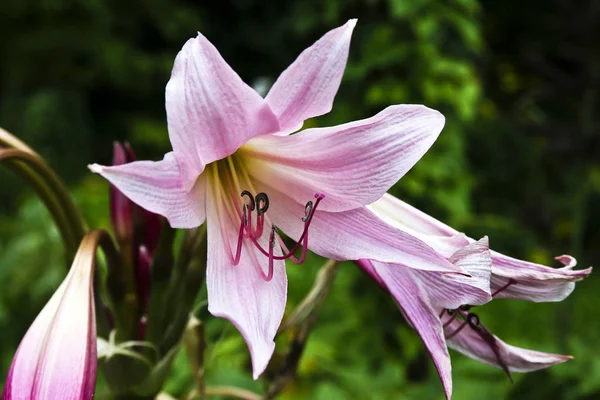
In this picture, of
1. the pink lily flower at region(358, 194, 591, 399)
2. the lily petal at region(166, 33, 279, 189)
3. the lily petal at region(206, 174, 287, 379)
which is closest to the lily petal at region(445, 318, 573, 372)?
the pink lily flower at region(358, 194, 591, 399)

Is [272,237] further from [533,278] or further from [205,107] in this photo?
[533,278]

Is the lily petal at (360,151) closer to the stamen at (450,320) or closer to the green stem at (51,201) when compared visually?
the stamen at (450,320)

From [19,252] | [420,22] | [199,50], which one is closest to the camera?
[199,50]

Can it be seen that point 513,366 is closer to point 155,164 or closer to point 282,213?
point 282,213

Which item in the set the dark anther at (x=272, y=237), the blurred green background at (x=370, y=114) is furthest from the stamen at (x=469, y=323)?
the blurred green background at (x=370, y=114)

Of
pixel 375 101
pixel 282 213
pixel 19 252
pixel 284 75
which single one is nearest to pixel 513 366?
pixel 282 213

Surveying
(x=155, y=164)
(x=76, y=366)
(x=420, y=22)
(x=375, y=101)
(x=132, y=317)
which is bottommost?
(x=375, y=101)

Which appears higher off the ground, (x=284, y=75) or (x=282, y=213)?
(x=284, y=75)

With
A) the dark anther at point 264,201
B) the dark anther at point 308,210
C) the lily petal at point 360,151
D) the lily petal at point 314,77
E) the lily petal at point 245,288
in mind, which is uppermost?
the lily petal at point 314,77
